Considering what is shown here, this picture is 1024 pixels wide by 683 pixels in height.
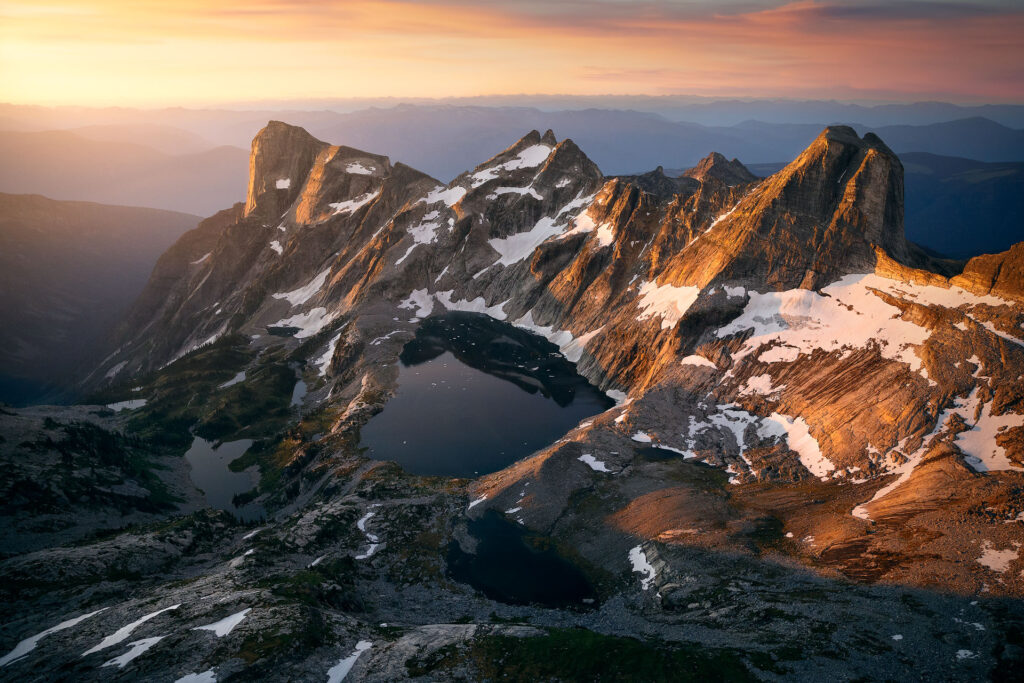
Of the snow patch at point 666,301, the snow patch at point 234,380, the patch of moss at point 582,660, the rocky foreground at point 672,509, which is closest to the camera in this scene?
the patch of moss at point 582,660

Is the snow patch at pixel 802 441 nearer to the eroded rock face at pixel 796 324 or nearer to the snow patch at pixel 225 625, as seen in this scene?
the eroded rock face at pixel 796 324

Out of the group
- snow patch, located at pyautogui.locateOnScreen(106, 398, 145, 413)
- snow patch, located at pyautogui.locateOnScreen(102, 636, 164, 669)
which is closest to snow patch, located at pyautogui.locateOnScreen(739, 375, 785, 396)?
snow patch, located at pyautogui.locateOnScreen(102, 636, 164, 669)

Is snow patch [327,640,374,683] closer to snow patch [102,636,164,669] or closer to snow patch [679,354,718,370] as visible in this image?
snow patch [102,636,164,669]

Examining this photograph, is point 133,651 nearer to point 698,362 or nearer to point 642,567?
point 642,567

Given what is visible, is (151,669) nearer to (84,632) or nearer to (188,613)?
(188,613)

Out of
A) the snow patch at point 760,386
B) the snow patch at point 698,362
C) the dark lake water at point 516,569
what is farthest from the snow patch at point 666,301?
the dark lake water at point 516,569

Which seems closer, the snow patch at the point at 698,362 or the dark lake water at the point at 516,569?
the dark lake water at the point at 516,569

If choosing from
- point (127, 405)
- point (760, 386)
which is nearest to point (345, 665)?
point (760, 386)
